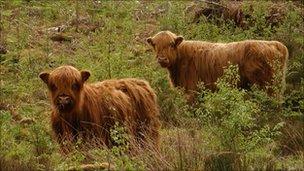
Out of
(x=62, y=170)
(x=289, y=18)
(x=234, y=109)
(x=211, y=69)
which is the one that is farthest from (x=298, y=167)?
(x=289, y=18)

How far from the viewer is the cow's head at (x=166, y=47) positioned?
1216cm

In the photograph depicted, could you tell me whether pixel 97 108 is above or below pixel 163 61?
above

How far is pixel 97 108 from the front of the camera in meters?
8.48

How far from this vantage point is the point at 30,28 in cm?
1642

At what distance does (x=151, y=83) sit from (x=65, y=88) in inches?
161

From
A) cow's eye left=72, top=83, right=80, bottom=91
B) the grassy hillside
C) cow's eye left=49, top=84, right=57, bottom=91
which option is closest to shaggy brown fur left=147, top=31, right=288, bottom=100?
the grassy hillside

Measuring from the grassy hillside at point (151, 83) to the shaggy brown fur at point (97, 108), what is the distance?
0.82 ft

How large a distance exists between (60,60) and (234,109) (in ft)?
23.5

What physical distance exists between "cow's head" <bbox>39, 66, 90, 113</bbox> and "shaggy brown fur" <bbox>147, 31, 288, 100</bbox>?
366 centimetres

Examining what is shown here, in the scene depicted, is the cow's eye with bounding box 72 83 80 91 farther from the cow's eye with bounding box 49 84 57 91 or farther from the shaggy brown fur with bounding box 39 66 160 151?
the cow's eye with bounding box 49 84 57 91

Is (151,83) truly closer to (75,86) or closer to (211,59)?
(211,59)

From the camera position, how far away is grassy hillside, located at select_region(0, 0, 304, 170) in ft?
23.6

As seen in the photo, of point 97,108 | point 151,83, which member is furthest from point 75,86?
point 151,83

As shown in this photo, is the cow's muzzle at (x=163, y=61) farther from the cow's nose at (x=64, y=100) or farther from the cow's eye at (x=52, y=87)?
the cow's nose at (x=64, y=100)
